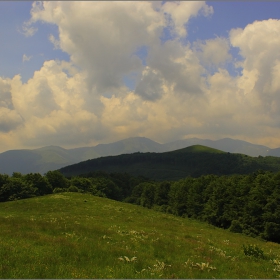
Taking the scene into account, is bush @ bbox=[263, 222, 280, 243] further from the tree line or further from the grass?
the grass

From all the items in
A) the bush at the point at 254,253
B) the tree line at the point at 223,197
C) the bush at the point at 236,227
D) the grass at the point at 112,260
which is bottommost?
the bush at the point at 236,227

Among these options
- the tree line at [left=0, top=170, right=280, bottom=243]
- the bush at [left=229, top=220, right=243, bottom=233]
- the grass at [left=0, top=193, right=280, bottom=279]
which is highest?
the grass at [left=0, top=193, right=280, bottom=279]

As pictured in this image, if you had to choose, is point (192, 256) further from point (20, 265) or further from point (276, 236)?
point (276, 236)

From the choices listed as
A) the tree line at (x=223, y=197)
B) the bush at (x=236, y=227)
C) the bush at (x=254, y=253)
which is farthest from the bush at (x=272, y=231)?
the bush at (x=254, y=253)

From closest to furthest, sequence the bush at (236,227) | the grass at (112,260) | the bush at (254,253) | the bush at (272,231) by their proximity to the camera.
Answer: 1. the grass at (112,260)
2. the bush at (254,253)
3. the bush at (272,231)
4. the bush at (236,227)

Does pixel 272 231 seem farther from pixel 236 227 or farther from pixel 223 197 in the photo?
pixel 223 197

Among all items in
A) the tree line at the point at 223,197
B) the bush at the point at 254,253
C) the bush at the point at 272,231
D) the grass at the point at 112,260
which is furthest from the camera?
the tree line at the point at 223,197

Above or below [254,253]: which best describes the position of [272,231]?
A: below

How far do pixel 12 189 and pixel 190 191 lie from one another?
59.1m

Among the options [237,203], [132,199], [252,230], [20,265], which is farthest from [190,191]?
[20,265]

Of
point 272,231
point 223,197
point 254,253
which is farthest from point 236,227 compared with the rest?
point 254,253

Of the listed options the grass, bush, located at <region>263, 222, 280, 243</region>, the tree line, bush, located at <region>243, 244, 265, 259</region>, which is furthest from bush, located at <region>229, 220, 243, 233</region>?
bush, located at <region>243, 244, 265, 259</region>

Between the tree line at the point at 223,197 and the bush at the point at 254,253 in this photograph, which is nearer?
the bush at the point at 254,253

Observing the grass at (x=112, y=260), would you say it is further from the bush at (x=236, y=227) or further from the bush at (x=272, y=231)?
the bush at (x=236, y=227)
